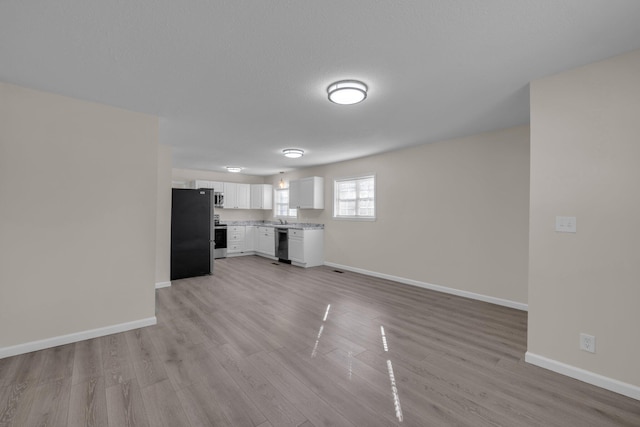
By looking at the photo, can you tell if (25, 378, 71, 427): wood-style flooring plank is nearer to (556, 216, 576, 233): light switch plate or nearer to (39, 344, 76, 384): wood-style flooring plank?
(39, 344, 76, 384): wood-style flooring plank

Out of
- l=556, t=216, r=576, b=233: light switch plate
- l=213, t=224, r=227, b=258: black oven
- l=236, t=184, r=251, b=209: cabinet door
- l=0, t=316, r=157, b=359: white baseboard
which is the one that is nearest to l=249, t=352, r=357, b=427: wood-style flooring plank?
A: l=0, t=316, r=157, b=359: white baseboard

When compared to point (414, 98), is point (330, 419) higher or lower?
lower

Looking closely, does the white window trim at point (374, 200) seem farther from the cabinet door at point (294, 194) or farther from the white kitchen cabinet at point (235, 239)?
the white kitchen cabinet at point (235, 239)

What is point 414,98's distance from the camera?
285cm

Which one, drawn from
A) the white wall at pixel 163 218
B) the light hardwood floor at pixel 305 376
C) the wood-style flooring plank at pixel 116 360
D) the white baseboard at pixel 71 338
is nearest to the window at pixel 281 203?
the white wall at pixel 163 218

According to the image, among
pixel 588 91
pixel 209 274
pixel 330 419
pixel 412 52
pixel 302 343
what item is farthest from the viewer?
pixel 209 274

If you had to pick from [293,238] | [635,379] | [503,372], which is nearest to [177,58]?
[503,372]

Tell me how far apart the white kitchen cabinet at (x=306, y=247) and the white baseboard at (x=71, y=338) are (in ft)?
12.0

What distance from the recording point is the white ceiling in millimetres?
1620

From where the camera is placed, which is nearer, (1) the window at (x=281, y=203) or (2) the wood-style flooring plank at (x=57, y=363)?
(2) the wood-style flooring plank at (x=57, y=363)

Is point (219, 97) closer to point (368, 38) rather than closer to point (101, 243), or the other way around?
point (368, 38)

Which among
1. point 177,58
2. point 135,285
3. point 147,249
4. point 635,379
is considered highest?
point 177,58

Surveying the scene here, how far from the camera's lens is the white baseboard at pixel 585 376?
1.97 meters

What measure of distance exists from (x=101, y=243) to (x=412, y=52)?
3531 millimetres
